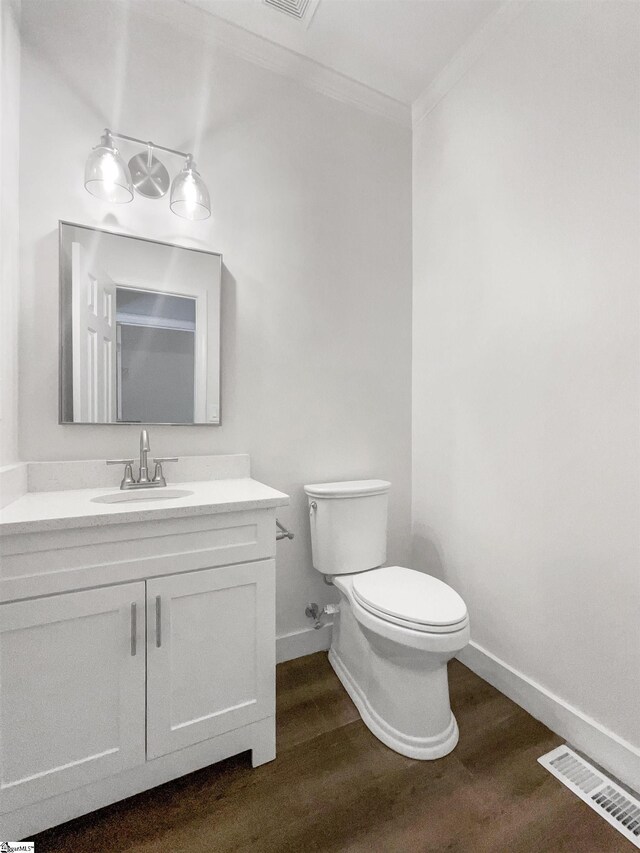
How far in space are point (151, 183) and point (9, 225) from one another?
0.51 m

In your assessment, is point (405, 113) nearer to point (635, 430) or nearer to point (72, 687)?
point (635, 430)

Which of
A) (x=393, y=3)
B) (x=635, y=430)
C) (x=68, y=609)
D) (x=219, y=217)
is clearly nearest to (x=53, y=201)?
(x=219, y=217)

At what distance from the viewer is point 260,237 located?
1.76 m

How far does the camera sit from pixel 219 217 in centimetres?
168

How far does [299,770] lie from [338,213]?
2.22 m

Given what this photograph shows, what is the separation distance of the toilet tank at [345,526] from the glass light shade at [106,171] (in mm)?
1347

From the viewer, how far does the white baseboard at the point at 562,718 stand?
A: 46.4 inches

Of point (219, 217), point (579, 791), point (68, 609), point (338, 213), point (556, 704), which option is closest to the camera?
point (68, 609)

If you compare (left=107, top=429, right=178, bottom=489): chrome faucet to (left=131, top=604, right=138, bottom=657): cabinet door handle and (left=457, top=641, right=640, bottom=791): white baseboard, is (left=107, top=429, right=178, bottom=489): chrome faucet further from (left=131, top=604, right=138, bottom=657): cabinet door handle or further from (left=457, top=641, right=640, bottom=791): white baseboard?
(left=457, top=641, right=640, bottom=791): white baseboard

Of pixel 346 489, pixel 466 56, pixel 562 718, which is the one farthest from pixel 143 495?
pixel 466 56

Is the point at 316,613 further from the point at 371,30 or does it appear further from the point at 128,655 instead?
the point at 371,30

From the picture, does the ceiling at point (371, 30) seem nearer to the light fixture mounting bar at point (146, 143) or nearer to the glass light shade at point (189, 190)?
the light fixture mounting bar at point (146, 143)

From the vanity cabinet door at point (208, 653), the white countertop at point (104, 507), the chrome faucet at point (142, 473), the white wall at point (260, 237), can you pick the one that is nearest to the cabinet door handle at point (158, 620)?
the vanity cabinet door at point (208, 653)

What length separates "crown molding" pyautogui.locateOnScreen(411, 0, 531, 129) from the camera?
5.11ft
